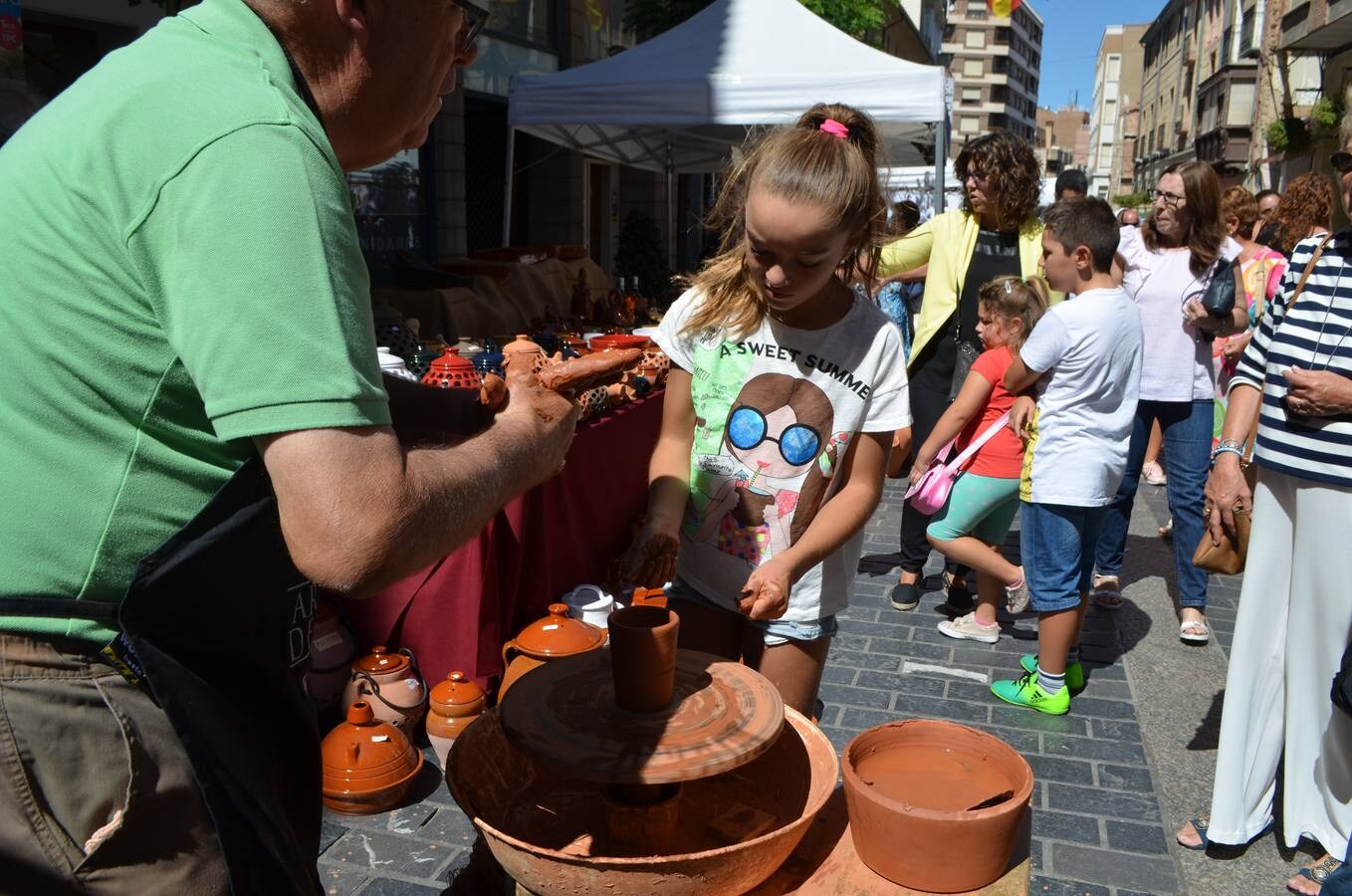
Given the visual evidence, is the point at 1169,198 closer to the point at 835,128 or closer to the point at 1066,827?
the point at 1066,827

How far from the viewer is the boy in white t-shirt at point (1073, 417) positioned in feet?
13.2

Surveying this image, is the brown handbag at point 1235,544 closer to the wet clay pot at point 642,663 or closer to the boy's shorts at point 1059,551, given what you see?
the boy's shorts at point 1059,551

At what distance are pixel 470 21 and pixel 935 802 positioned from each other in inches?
63.7

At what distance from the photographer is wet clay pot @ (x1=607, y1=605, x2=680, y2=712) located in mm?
1637

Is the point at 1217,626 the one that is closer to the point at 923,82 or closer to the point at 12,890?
the point at 923,82

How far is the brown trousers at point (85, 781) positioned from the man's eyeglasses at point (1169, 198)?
5.14 m

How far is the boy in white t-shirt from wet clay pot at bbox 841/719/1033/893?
217 centimetres

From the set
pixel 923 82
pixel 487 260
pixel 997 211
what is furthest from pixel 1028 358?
pixel 487 260

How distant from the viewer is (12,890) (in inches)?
45.0

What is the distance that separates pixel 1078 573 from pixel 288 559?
3.49 metres

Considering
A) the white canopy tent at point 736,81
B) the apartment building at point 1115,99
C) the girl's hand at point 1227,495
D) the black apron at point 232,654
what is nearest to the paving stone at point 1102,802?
the girl's hand at point 1227,495

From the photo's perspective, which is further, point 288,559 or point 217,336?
point 288,559

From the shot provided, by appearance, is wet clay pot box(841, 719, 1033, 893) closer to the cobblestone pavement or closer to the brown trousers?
the cobblestone pavement

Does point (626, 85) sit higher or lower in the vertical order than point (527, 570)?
higher
